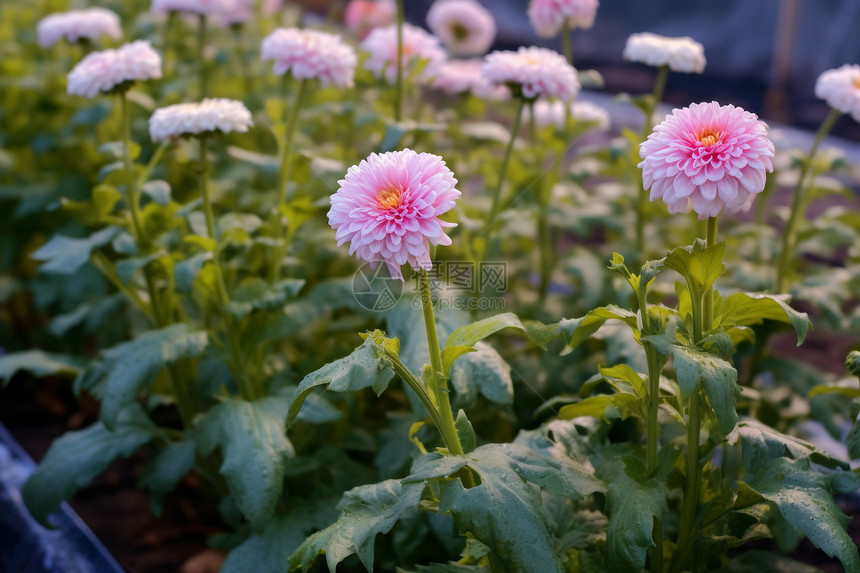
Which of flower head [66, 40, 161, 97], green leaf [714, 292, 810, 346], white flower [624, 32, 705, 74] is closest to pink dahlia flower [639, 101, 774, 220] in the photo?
green leaf [714, 292, 810, 346]

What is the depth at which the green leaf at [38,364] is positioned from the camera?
222cm

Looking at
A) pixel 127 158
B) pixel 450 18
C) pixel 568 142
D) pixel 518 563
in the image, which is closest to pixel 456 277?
pixel 568 142

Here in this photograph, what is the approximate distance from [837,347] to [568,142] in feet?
5.29

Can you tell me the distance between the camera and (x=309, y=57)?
219cm

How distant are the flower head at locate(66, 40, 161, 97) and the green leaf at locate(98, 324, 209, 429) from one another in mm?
684

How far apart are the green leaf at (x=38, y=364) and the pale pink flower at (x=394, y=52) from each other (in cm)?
137

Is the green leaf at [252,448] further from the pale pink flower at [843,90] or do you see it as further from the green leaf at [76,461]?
the pale pink flower at [843,90]

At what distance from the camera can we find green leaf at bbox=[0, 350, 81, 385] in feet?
7.28

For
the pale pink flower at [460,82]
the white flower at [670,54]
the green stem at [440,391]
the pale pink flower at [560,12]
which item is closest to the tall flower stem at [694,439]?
the green stem at [440,391]

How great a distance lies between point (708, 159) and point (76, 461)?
67.0 inches

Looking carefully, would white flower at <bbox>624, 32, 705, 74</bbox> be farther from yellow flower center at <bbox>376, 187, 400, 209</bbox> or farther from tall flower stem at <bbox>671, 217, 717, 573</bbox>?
yellow flower center at <bbox>376, 187, 400, 209</bbox>

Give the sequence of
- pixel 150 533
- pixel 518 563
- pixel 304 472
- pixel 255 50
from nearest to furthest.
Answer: pixel 518 563 < pixel 304 472 < pixel 150 533 < pixel 255 50

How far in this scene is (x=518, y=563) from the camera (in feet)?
4.08

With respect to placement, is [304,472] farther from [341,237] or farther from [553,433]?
[341,237]
